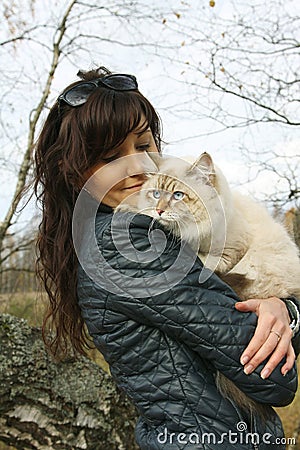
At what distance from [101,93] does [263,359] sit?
0.85 m

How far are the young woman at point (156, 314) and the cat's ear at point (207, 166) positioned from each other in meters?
0.18

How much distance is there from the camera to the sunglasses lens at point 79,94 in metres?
1.46

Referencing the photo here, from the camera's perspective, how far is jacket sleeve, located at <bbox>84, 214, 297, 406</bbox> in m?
1.13

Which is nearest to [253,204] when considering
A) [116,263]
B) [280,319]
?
[280,319]

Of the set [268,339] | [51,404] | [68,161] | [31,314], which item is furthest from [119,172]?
[31,314]

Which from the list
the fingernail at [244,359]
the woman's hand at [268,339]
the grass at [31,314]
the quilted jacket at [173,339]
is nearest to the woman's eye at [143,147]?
the quilted jacket at [173,339]

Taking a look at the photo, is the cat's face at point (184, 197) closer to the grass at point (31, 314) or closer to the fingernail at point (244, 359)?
the fingernail at point (244, 359)

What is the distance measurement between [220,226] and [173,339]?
44 cm

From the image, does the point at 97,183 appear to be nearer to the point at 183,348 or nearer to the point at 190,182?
the point at 190,182

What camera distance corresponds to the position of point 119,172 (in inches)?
55.9

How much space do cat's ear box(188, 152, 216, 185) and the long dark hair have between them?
0.63ft

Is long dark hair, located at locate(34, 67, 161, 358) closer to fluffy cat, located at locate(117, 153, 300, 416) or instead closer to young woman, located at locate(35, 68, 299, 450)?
young woman, located at locate(35, 68, 299, 450)

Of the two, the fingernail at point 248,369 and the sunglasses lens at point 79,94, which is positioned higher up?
the sunglasses lens at point 79,94

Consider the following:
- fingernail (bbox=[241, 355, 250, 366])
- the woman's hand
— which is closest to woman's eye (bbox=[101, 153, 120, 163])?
the woman's hand
